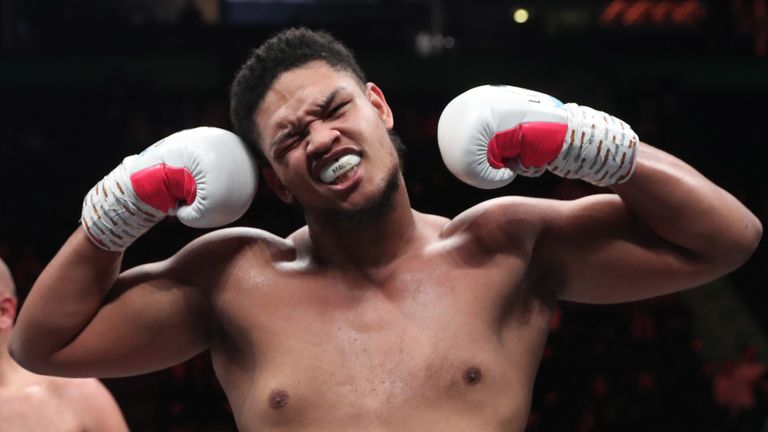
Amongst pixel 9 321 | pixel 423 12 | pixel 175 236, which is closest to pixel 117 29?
pixel 175 236

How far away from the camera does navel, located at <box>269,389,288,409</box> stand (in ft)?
5.52

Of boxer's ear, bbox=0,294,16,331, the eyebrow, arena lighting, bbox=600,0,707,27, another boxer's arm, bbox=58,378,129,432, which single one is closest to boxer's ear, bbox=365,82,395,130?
the eyebrow

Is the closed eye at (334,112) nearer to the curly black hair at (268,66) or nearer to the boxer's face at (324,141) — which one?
the boxer's face at (324,141)

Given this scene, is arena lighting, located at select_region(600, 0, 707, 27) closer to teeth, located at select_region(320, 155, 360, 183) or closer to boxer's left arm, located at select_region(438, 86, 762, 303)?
boxer's left arm, located at select_region(438, 86, 762, 303)


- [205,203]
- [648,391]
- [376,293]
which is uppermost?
[205,203]

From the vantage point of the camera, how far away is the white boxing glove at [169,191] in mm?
1692

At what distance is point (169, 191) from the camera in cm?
171

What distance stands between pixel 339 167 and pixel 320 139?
0.06m

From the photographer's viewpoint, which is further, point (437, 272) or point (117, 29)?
point (117, 29)

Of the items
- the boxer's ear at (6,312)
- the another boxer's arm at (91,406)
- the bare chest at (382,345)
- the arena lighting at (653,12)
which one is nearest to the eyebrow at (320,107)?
the bare chest at (382,345)

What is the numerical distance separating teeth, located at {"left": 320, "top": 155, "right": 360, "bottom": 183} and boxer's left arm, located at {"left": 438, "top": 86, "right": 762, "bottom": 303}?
0.52 feet

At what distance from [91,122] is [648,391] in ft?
10.4

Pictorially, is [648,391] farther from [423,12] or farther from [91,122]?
[91,122]

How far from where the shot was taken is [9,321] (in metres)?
2.72
